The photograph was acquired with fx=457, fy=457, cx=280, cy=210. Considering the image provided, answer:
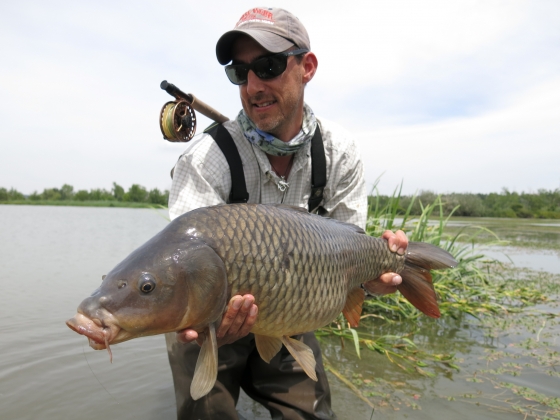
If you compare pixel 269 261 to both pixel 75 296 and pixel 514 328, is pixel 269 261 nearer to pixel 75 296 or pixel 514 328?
pixel 514 328

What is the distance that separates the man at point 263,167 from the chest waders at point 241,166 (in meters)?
0.03

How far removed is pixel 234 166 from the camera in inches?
88.5

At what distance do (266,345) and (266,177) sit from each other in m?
0.91

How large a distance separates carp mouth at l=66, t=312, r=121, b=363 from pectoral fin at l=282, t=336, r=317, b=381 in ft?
2.42

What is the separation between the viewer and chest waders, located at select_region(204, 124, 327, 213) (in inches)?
88.7

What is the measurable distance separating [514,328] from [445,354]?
114 cm

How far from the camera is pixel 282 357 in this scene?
2.28 metres

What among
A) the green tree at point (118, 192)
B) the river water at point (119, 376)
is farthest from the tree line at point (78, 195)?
the river water at point (119, 376)

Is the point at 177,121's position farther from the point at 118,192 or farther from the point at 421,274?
the point at 118,192

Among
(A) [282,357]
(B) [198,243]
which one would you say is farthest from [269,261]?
(A) [282,357]

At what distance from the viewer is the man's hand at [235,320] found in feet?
4.90

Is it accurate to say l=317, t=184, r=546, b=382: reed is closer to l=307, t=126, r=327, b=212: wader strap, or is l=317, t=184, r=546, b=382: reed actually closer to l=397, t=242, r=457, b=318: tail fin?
l=397, t=242, r=457, b=318: tail fin

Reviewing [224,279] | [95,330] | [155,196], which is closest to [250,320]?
[224,279]

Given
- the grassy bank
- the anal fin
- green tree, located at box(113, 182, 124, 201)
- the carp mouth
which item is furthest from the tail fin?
green tree, located at box(113, 182, 124, 201)
